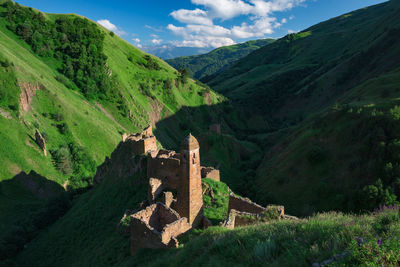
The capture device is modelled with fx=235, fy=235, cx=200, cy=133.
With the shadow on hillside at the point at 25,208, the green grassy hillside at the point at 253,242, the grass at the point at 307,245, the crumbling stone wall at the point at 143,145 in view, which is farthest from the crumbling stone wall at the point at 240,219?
the shadow on hillside at the point at 25,208

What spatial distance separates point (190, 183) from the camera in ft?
52.8

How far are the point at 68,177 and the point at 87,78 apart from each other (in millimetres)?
36954

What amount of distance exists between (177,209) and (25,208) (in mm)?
34266

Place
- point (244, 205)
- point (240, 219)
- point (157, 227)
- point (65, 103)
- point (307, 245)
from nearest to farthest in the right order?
point (307, 245) → point (240, 219) → point (157, 227) → point (244, 205) → point (65, 103)

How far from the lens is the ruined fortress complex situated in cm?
1447

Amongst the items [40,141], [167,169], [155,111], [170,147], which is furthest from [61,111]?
[167,169]

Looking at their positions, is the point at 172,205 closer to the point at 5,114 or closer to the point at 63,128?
the point at 63,128

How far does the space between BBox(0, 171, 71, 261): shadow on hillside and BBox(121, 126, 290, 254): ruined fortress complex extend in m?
21.4

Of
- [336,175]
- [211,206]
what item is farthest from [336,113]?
[211,206]

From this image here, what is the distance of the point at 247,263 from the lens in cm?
672

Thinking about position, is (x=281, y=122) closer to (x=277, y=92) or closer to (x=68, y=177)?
(x=277, y=92)

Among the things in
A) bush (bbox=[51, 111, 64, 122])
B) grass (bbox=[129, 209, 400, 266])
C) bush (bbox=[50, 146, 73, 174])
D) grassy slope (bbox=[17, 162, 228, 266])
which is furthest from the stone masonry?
bush (bbox=[51, 111, 64, 122])

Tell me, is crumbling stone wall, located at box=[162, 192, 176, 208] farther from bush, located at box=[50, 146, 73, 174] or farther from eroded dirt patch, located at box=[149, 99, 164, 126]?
eroded dirt patch, located at box=[149, 99, 164, 126]

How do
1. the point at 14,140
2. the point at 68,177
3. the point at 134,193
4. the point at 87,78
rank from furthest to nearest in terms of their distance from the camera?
the point at 87,78
the point at 68,177
the point at 14,140
the point at 134,193
